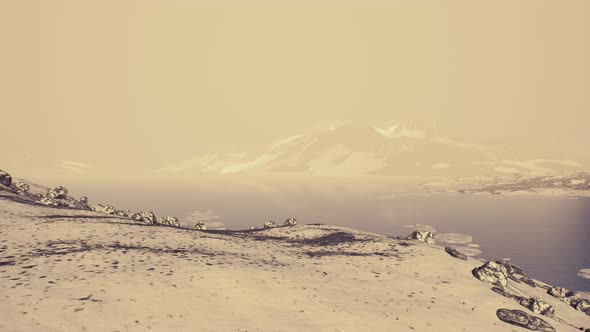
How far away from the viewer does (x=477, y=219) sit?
117m

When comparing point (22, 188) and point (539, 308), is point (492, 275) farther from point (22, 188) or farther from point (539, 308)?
point (22, 188)

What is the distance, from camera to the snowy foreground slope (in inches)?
744

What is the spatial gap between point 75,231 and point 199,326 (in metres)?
19.7

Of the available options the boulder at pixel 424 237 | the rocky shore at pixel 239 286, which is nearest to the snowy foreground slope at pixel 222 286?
the rocky shore at pixel 239 286

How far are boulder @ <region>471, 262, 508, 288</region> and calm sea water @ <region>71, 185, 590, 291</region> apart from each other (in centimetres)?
2976

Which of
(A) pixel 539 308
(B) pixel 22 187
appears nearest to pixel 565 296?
(A) pixel 539 308

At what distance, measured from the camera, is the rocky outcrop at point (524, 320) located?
22.1 metres

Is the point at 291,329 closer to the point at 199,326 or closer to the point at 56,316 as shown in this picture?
the point at 199,326

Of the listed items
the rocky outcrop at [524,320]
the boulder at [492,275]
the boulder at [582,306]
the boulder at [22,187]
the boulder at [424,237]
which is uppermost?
the boulder at [22,187]

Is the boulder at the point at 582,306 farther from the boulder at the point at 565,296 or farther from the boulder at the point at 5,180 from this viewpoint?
the boulder at the point at 5,180

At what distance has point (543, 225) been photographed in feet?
347

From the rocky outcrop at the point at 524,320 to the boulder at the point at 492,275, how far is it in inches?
230

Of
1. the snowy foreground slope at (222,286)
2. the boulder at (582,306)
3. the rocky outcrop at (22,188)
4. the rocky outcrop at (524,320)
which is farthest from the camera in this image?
the rocky outcrop at (22,188)

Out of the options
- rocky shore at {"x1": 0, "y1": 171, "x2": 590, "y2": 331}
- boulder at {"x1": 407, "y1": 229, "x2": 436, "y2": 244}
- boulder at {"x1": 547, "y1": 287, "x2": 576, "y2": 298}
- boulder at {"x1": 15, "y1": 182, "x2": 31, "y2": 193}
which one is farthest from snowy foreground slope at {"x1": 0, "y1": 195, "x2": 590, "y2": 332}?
boulder at {"x1": 15, "y1": 182, "x2": 31, "y2": 193}
